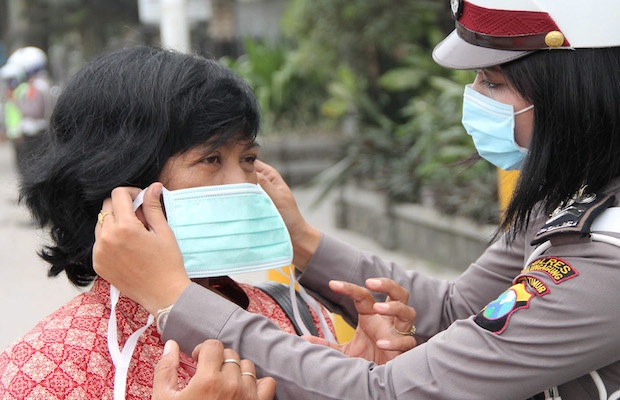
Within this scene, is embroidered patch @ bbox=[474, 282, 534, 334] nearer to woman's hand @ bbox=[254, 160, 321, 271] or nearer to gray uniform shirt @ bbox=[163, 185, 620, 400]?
gray uniform shirt @ bbox=[163, 185, 620, 400]

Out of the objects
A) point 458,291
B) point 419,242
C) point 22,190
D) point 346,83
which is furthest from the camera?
point 346,83

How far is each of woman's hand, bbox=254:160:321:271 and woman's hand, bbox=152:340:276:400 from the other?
2.24 ft

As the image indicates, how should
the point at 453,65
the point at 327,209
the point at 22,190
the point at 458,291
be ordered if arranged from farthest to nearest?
the point at 327,209
the point at 458,291
the point at 22,190
the point at 453,65

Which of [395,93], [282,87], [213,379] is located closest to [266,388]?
[213,379]

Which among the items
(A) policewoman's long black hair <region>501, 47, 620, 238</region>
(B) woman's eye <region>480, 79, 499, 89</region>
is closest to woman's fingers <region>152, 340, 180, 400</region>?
(A) policewoman's long black hair <region>501, 47, 620, 238</region>

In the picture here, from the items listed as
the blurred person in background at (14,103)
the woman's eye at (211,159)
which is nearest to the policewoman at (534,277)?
the woman's eye at (211,159)

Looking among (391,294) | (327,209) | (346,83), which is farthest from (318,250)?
(327,209)

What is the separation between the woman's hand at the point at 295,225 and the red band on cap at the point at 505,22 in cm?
71

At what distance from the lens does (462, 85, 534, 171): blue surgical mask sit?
178 cm

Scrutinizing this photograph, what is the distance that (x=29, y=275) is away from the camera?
7.32 m

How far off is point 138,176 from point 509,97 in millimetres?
790

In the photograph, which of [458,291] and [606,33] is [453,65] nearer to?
A: [606,33]

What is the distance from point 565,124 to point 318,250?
820mm

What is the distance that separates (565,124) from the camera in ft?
5.37
